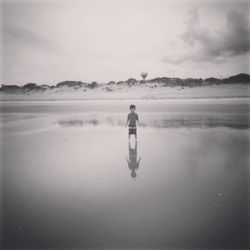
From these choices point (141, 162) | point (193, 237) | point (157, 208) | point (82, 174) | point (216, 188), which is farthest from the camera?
point (141, 162)

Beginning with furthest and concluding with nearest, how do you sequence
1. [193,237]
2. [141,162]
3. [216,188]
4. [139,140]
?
[139,140] < [141,162] < [216,188] < [193,237]

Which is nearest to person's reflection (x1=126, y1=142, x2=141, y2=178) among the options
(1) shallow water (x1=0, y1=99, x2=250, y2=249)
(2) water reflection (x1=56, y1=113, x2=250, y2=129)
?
(1) shallow water (x1=0, y1=99, x2=250, y2=249)

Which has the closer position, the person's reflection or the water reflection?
the person's reflection

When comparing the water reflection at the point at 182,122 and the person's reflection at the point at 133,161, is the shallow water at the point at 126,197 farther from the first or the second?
the water reflection at the point at 182,122

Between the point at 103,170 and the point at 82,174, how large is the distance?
22.6 inches

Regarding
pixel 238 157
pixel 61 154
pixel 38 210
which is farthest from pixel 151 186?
pixel 61 154

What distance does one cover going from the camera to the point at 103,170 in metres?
6.44

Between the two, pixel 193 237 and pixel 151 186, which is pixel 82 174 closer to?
pixel 151 186

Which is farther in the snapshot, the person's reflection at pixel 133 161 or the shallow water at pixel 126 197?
the person's reflection at pixel 133 161

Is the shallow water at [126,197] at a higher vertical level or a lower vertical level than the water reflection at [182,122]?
lower

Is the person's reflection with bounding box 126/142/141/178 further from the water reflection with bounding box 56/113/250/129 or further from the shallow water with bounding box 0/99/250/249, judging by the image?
the water reflection with bounding box 56/113/250/129

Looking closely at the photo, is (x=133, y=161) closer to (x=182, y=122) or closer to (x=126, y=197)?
(x=126, y=197)

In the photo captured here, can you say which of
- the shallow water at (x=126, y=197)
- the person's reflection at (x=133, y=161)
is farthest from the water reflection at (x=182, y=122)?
the person's reflection at (x=133, y=161)

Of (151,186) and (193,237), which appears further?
(151,186)
